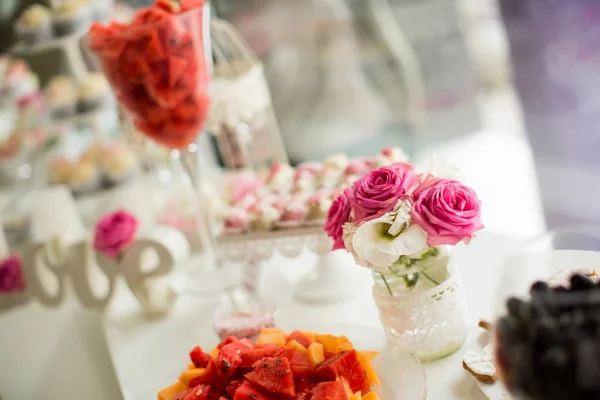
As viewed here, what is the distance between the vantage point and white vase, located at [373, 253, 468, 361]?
82cm

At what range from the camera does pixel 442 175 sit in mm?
811

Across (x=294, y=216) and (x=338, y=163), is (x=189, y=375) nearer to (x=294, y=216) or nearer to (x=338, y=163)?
(x=294, y=216)

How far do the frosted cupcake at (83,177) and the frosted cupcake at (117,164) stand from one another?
0.09 ft

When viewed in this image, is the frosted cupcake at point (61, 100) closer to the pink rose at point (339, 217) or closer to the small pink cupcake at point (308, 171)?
the small pink cupcake at point (308, 171)

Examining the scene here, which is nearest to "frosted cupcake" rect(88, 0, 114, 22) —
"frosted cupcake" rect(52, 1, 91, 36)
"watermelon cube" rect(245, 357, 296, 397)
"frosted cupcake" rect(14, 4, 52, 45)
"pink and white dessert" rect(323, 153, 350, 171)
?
"frosted cupcake" rect(52, 1, 91, 36)

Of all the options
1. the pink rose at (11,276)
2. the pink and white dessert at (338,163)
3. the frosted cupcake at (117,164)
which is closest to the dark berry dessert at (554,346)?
the pink and white dessert at (338,163)

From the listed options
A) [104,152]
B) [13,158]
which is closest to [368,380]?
[104,152]

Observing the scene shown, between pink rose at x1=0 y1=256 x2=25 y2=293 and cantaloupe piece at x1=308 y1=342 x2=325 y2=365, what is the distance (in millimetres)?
858

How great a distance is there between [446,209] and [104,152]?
52.0 inches

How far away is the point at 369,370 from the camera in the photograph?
0.78 metres

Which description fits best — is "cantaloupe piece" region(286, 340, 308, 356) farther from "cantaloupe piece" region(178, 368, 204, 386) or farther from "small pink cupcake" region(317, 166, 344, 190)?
"small pink cupcake" region(317, 166, 344, 190)

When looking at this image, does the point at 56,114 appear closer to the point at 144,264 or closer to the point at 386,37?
the point at 144,264

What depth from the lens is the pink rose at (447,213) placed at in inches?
28.7

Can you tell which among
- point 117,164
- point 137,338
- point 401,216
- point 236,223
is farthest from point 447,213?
point 117,164
